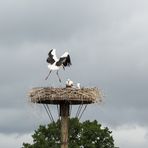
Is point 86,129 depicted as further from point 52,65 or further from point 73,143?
point 52,65

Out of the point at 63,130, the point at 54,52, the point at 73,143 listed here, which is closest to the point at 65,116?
the point at 63,130

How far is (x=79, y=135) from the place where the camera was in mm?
79875

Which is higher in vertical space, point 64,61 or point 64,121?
point 64,61

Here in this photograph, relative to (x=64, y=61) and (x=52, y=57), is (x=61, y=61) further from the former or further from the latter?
(x=52, y=57)

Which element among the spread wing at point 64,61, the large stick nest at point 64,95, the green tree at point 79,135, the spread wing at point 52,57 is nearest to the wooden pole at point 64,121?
the large stick nest at point 64,95

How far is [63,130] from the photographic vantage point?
4825 centimetres

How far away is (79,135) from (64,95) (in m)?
34.7

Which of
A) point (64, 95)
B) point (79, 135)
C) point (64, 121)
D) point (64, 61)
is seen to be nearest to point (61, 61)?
point (64, 61)

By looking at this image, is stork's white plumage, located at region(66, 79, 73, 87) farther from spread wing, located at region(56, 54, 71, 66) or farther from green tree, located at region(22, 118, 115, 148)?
green tree, located at region(22, 118, 115, 148)

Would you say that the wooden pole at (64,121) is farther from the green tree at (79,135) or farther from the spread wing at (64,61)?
the green tree at (79,135)

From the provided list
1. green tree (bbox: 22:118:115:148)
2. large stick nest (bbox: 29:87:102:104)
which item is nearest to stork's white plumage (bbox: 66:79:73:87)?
large stick nest (bbox: 29:87:102:104)

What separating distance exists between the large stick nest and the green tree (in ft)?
105

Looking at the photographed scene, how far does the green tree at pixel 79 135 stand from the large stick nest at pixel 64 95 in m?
32.1

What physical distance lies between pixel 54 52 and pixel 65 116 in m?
3.80
